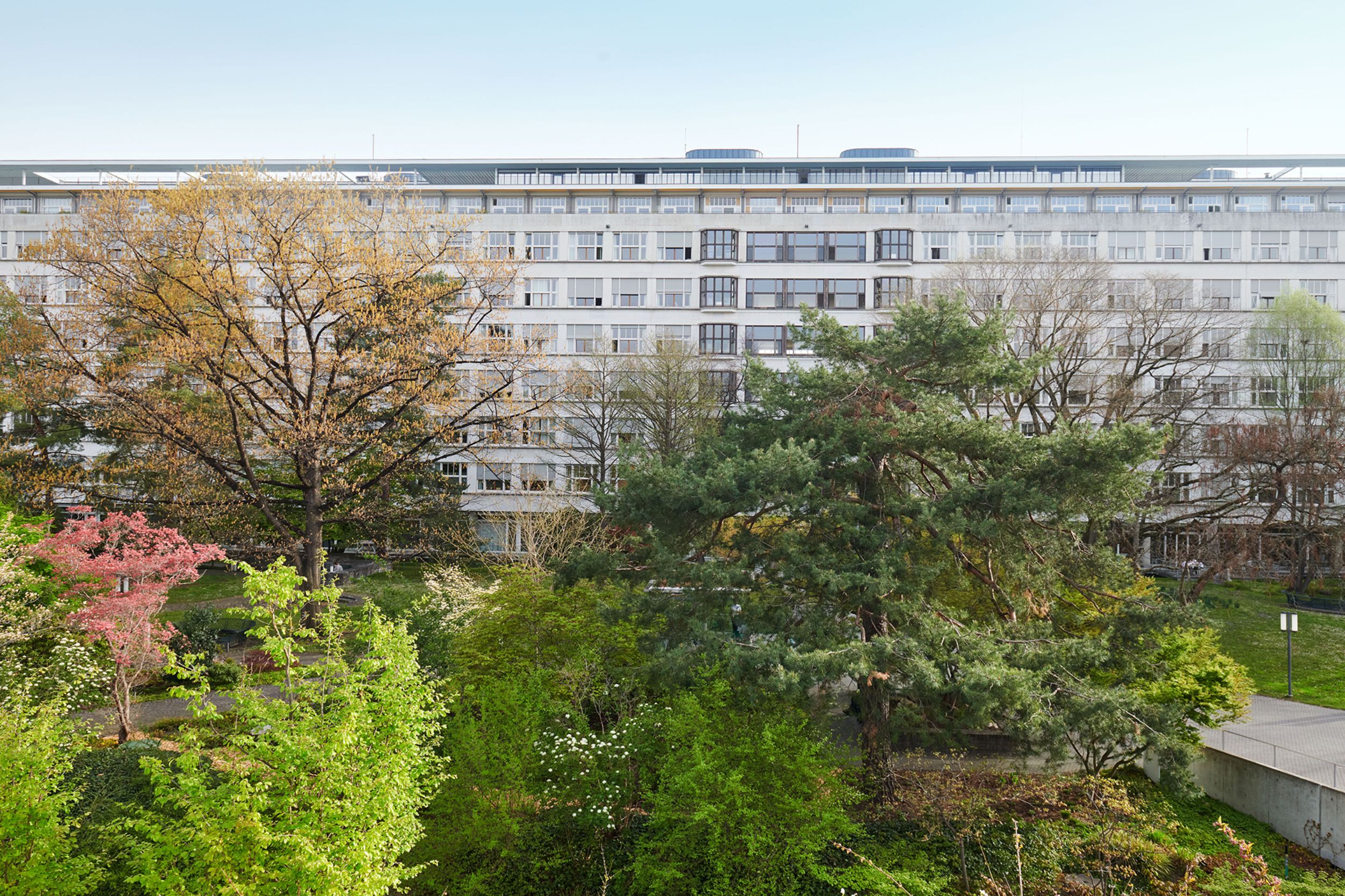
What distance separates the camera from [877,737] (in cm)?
1700

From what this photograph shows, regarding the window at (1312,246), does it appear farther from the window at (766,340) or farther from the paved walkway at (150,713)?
the paved walkway at (150,713)

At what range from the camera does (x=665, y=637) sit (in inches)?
666

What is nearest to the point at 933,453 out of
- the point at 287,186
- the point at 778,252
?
the point at 287,186

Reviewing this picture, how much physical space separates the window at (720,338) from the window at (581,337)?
6544 mm

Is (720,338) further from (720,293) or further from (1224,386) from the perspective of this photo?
(1224,386)

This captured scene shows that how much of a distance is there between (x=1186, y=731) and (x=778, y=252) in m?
38.3

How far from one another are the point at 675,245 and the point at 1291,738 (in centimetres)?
3974

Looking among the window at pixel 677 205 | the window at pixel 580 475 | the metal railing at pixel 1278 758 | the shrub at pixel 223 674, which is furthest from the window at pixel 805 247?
the shrub at pixel 223 674

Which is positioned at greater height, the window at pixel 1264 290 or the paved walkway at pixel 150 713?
the window at pixel 1264 290

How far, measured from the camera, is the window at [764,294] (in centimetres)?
5062

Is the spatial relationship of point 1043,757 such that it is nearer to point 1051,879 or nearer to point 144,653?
point 1051,879

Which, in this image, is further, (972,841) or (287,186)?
(287,186)

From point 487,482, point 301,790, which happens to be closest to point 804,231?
point 487,482

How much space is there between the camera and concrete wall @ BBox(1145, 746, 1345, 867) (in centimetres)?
1594
